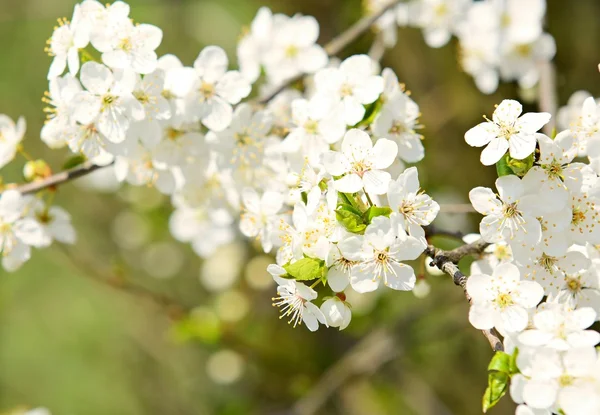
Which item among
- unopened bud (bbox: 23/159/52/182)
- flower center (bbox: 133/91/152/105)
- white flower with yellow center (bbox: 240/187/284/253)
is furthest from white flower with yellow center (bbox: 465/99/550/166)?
unopened bud (bbox: 23/159/52/182)

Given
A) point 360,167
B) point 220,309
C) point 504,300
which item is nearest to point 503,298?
point 504,300

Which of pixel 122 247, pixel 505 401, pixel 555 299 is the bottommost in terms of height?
pixel 505 401

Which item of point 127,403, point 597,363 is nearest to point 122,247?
point 127,403

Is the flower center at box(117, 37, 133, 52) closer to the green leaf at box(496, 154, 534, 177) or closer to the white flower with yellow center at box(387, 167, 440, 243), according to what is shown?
the white flower with yellow center at box(387, 167, 440, 243)

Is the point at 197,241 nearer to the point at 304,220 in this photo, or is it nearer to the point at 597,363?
the point at 304,220

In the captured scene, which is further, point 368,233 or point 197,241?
point 197,241

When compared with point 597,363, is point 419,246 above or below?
above
